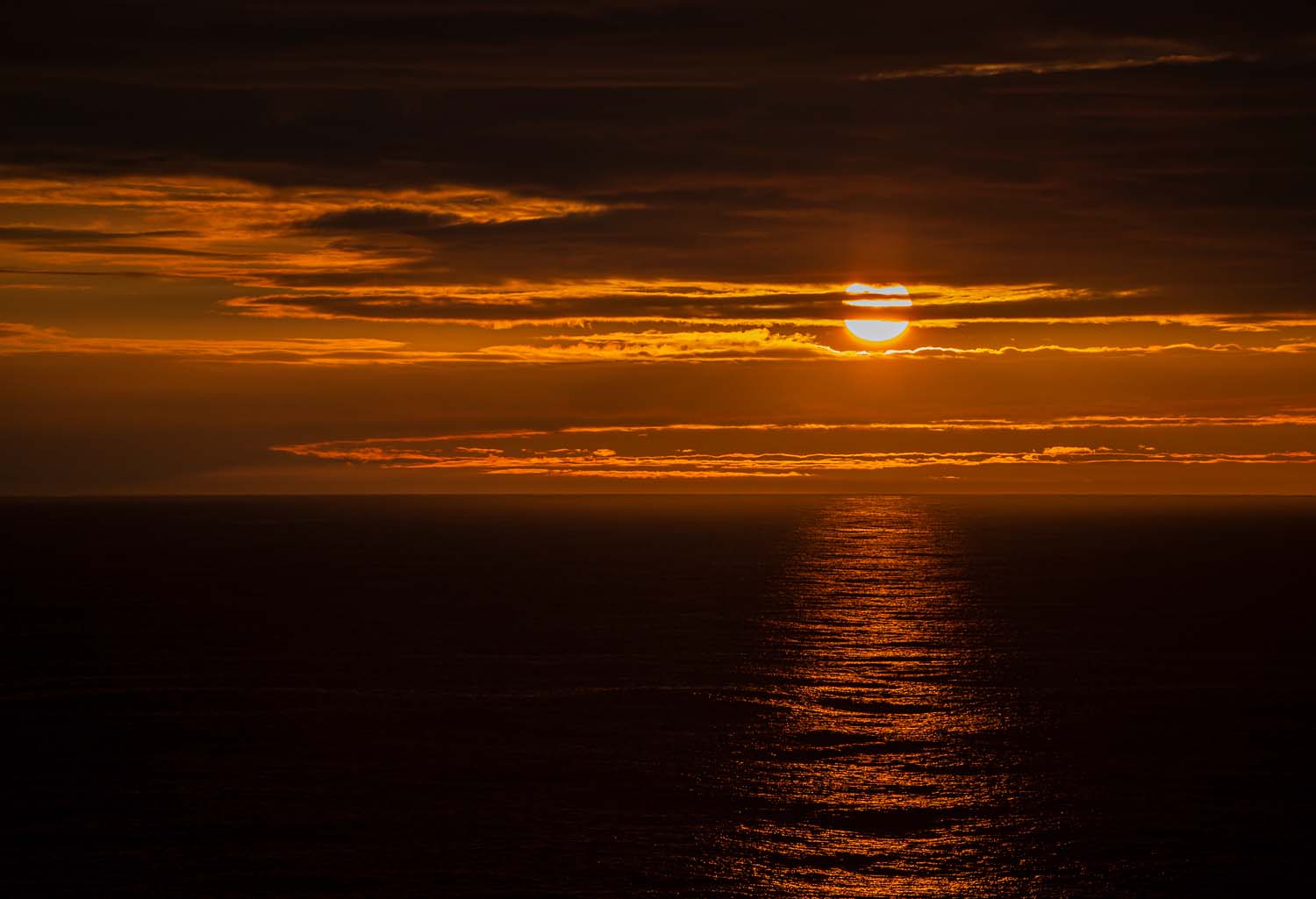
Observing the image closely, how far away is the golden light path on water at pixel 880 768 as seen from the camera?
55969 mm

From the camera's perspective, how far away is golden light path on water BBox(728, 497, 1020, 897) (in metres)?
56.0

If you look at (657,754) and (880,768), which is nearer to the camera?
(880,768)

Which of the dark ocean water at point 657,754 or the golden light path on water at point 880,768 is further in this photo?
the dark ocean water at point 657,754

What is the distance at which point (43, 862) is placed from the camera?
Answer: 56938mm

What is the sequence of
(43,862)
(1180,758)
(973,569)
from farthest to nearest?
(973,569), (1180,758), (43,862)

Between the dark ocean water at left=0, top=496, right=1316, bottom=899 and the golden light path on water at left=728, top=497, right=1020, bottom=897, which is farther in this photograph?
the dark ocean water at left=0, top=496, right=1316, bottom=899

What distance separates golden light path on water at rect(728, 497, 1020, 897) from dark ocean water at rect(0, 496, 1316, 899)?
25 centimetres

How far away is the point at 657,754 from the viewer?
73750 millimetres

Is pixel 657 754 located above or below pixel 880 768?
above

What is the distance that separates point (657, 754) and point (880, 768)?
11908 millimetres

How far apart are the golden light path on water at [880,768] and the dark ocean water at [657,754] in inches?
9.7

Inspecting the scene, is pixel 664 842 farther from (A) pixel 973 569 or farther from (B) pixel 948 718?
(A) pixel 973 569

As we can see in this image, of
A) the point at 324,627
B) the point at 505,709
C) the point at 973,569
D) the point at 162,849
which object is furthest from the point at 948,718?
the point at 973,569

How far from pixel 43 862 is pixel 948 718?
1956 inches
